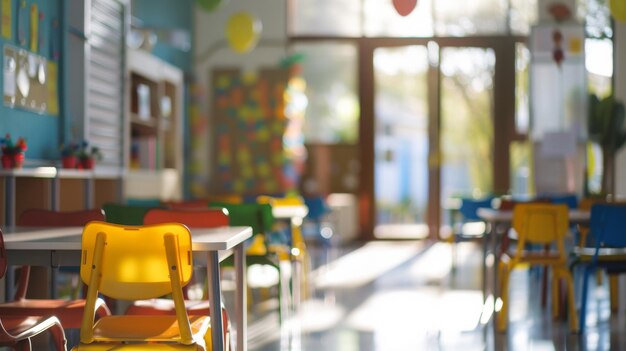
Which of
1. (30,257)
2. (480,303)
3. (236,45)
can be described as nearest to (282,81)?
(236,45)

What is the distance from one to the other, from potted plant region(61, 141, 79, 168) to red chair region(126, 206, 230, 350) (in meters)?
2.19

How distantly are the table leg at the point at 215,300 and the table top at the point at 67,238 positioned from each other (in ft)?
0.22

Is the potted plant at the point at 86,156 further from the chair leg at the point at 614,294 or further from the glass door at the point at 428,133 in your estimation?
the glass door at the point at 428,133

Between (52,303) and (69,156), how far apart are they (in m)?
2.48

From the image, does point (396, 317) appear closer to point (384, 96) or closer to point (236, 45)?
point (236, 45)

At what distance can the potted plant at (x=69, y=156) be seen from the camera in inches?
240

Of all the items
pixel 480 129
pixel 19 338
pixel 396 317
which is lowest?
pixel 396 317

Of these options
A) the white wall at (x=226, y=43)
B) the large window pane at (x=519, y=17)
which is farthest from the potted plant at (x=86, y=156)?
the large window pane at (x=519, y=17)

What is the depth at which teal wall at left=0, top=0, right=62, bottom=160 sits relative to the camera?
5707 mm

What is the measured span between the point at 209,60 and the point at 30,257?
871cm

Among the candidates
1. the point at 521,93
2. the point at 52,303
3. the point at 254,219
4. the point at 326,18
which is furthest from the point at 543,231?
the point at 326,18

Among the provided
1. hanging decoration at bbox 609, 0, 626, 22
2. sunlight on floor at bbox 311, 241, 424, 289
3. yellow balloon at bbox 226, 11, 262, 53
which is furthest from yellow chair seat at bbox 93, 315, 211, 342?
yellow balloon at bbox 226, 11, 262, 53

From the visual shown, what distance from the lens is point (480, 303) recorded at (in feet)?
22.3

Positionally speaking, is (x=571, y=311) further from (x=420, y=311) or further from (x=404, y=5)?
(x=404, y=5)
